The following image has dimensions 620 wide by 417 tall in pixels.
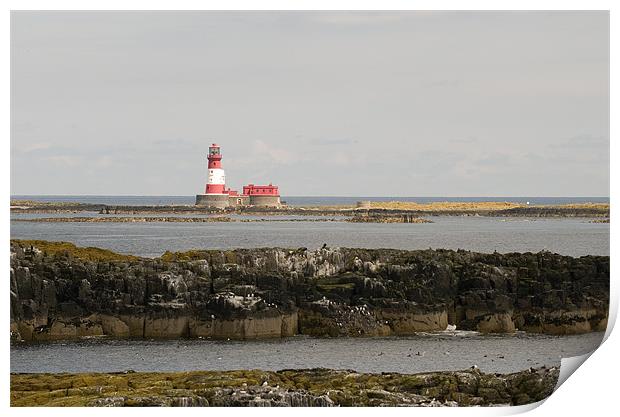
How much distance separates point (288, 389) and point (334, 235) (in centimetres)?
1405

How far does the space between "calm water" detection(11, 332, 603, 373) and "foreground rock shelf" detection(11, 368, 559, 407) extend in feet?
4.62

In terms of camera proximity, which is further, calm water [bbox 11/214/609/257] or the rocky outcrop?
the rocky outcrop

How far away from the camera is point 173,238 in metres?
26.4

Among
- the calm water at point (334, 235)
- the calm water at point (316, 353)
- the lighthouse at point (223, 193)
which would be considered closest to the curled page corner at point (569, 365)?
the calm water at point (316, 353)

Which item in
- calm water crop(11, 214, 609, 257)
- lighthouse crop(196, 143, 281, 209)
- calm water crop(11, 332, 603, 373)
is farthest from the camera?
calm water crop(11, 214, 609, 257)

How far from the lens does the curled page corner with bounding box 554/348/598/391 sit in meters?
11.6

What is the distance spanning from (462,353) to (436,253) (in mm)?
3276

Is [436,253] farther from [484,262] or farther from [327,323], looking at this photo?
[327,323]

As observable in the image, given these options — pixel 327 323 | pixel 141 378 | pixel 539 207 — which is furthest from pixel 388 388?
pixel 539 207

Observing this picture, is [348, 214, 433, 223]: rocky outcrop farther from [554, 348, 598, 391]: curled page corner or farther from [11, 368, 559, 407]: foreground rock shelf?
[11, 368, 559, 407]: foreground rock shelf

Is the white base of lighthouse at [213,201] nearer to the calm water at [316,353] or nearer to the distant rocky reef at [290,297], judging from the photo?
the distant rocky reef at [290,297]

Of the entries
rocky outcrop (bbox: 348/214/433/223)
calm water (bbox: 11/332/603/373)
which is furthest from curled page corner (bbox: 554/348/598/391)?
rocky outcrop (bbox: 348/214/433/223)

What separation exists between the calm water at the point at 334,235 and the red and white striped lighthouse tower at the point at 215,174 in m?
2.57

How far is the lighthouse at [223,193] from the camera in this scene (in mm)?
16136
